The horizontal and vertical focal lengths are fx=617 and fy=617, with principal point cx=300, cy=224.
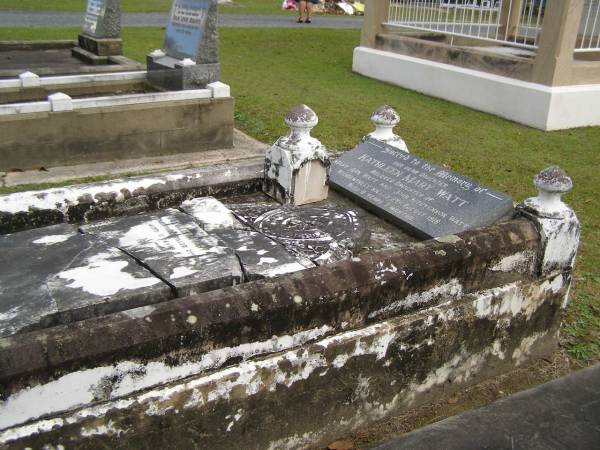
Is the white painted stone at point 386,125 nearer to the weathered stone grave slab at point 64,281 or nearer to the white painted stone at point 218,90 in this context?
the weathered stone grave slab at point 64,281

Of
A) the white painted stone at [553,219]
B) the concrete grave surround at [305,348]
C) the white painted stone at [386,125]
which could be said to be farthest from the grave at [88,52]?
the white painted stone at [553,219]

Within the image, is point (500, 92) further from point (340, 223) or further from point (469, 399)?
point (469, 399)

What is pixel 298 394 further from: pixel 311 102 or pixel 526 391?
pixel 311 102

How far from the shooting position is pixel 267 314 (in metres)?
2.60

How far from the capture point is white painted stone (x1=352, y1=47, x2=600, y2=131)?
8711 millimetres

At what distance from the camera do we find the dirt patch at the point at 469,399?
303 centimetres

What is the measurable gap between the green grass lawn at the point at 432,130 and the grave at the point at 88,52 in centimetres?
178

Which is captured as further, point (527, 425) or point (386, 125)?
point (386, 125)

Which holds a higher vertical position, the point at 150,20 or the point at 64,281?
the point at 64,281

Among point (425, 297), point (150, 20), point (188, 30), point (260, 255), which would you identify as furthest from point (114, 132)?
point (150, 20)

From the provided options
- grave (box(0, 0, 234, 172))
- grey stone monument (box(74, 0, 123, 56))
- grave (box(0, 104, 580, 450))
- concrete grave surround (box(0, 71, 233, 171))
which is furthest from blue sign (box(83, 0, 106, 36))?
grave (box(0, 104, 580, 450))

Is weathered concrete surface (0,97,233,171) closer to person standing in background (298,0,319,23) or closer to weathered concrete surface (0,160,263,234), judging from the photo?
weathered concrete surface (0,160,263,234)

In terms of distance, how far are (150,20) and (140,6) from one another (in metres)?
4.14

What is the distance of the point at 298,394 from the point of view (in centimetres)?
275
